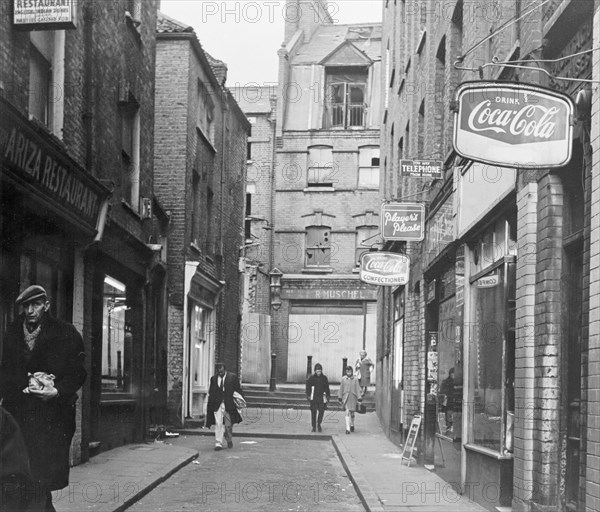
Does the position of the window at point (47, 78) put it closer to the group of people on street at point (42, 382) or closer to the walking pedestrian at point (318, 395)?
the group of people on street at point (42, 382)

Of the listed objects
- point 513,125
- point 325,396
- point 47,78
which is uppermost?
point 47,78

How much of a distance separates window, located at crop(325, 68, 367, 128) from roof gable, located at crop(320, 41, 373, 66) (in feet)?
0.95

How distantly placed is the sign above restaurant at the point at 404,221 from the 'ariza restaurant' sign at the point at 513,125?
9358 millimetres

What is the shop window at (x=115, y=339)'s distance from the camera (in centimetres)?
1681

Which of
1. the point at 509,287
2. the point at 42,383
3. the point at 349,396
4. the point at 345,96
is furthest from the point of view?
the point at 345,96

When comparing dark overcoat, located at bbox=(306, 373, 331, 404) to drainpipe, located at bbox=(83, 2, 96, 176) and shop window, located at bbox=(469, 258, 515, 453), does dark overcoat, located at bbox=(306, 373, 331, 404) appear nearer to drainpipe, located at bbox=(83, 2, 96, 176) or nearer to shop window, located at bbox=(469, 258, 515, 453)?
drainpipe, located at bbox=(83, 2, 96, 176)

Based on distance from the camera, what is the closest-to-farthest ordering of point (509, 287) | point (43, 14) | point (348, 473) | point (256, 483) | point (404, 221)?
point (509, 287), point (43, 14), point (256, 483), point (348, 473), point (404, 221)

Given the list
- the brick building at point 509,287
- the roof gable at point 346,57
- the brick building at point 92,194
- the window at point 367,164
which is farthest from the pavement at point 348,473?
the roof gable at point 346,57

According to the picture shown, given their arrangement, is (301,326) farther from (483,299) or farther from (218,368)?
(483,299)

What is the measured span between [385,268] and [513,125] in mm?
11127

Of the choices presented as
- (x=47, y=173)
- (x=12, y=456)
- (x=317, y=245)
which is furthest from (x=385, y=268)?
(x=317, y=245)

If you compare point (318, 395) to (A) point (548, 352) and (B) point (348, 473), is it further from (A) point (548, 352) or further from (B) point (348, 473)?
(A) point (548, 352)

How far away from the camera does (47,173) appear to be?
11609 mm

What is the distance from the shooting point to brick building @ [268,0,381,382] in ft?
131
